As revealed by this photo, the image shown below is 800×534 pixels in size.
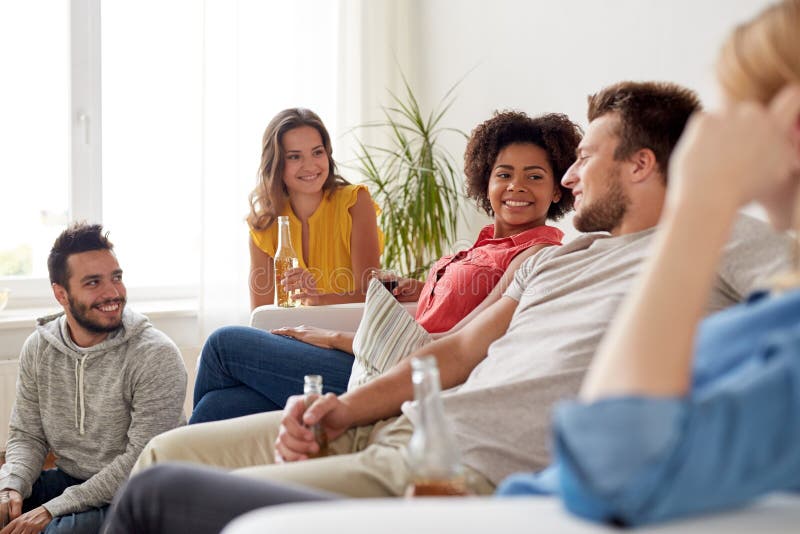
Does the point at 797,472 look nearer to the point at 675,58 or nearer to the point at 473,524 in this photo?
the point at 473,524

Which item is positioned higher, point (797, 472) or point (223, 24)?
point (223, 24)

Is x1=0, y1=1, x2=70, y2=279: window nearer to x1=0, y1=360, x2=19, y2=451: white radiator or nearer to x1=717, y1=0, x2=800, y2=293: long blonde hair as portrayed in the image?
x1=0, y1=360, x2=19, y2=451: white radiator

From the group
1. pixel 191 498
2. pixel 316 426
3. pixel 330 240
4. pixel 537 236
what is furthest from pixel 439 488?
pixel 330 240

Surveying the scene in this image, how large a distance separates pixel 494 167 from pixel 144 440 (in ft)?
4.00

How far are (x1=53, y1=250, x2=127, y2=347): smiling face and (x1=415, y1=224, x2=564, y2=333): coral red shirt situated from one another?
88cm

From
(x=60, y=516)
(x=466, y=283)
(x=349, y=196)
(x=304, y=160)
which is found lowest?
(x=60, y=516)

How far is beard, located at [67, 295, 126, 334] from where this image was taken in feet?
8.79

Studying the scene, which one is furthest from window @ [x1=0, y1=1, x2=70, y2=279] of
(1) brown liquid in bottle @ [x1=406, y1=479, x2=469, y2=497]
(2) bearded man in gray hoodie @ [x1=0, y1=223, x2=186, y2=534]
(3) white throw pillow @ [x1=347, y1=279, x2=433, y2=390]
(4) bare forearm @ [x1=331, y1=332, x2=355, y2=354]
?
(1) brown liquid in bottle @ [x1=406, y1=479, x2=469, y2=497]

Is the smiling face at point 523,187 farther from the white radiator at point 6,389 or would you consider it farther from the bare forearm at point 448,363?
the white radiator at point 6,389

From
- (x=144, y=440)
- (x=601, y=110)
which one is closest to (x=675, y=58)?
(x=601, y=110)

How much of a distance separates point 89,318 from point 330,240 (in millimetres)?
1003

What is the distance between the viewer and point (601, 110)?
6.31 ft

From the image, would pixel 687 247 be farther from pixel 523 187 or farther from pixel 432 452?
pixel 523 187

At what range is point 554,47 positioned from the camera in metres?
3.33
